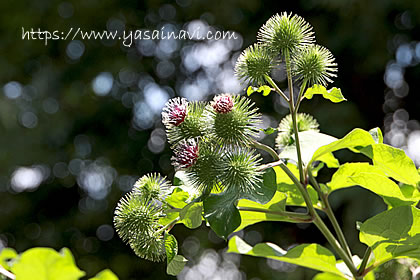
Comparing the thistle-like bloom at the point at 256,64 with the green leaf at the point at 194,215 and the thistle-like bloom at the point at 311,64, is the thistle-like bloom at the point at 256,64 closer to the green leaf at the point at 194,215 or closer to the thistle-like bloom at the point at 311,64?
the thistle-like bloom at the point at 311,64

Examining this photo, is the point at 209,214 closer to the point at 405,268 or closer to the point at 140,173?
the point at 405,268

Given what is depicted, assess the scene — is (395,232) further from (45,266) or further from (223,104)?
(45,266)

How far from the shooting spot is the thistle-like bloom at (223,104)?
21.8 inches

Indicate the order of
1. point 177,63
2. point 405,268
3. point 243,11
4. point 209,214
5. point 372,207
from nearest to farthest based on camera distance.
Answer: point 209,214 → point 405,268 → point 372,207 → point 243,11 → point 177,63

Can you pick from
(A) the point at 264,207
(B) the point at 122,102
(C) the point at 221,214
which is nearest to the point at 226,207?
(C) the point at 221,214

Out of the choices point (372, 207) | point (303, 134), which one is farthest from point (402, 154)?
point (372, 207)

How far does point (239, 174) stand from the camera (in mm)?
507

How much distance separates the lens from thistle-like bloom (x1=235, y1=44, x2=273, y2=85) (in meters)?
0.59

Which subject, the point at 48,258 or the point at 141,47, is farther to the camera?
the point at 141,47

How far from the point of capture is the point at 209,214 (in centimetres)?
47

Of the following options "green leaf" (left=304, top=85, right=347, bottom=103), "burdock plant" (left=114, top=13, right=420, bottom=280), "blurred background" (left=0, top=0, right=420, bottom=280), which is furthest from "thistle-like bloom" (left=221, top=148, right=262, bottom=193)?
"blurred background" (left=0, top=0, right=420, bottom=280)

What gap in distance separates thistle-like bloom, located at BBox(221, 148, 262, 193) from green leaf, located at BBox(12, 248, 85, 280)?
281 millimetres

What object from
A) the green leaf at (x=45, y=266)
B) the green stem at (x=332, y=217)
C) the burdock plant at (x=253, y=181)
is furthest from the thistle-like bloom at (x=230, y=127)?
the green leaf at (x=45, y=266)

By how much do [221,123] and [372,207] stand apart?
213 cm
